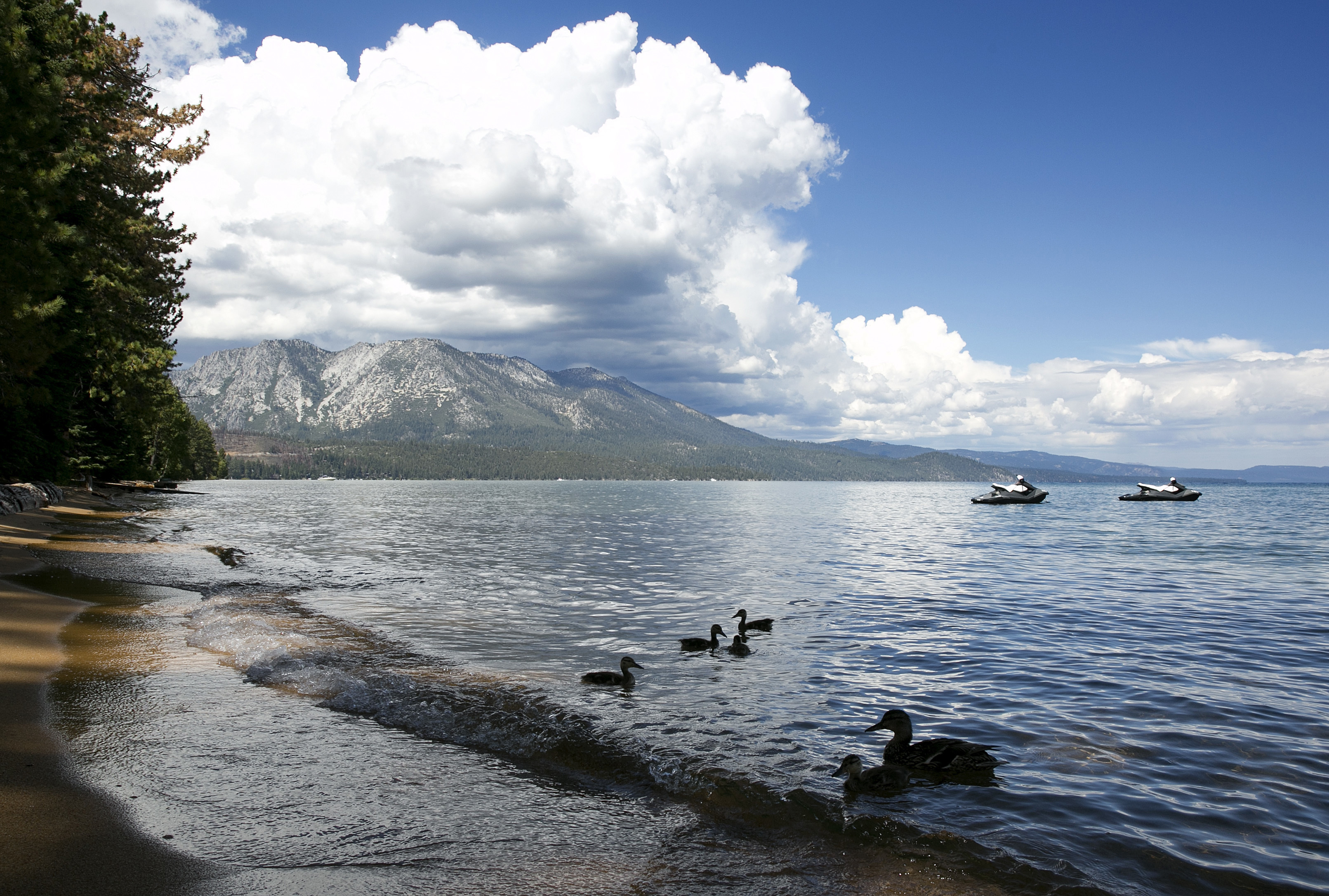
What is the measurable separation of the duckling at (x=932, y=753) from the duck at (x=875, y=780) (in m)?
0.52

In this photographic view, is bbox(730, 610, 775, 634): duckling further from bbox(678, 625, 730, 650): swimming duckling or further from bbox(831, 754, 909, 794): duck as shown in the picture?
bbox(831, 754, 909, 794): duck

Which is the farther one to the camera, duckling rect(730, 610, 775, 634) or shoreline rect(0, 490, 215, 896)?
duckling rect(730, 610, 775, 634)

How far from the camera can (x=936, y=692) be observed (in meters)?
13.9

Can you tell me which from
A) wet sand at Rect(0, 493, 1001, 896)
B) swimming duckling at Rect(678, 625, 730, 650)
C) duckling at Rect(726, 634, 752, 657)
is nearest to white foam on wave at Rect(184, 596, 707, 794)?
wet sand at Rect(0, 493, 1001, 896)

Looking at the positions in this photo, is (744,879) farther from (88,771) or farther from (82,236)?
(82,236)

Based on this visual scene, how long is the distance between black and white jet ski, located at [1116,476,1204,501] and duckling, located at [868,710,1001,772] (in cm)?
12430

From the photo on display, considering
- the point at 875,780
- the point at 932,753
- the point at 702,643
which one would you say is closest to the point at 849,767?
the point at 875,780

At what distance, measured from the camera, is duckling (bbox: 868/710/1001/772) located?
32.0 feet

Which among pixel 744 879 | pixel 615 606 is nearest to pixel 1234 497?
pixel 615 606

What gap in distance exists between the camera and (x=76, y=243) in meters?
26.8

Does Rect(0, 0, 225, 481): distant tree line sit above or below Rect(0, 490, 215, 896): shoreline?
above

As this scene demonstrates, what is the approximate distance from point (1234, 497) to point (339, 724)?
193 metres

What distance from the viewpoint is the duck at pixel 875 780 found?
29.9ft

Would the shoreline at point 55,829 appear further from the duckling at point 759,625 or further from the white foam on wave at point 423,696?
the duckling at point 759,625
